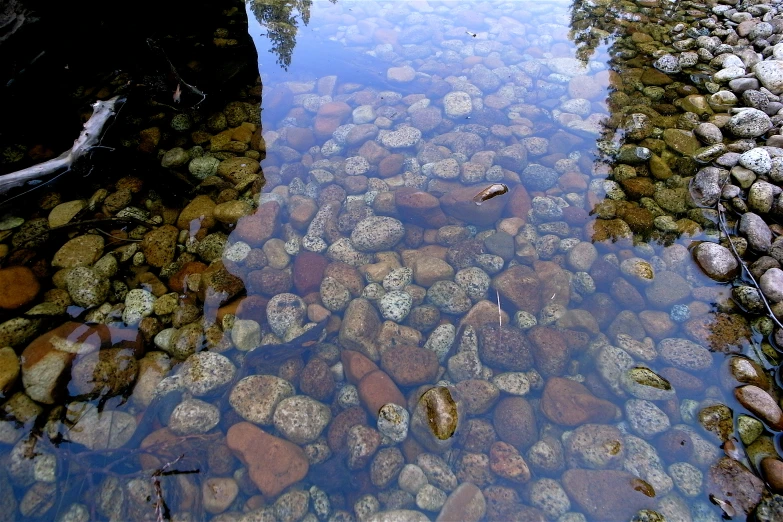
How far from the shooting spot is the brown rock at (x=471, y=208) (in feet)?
15.2

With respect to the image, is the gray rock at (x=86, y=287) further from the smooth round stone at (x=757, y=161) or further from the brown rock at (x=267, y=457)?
the smooth round stone at (x=757, y=161)

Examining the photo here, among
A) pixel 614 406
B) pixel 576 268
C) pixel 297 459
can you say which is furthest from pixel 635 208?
pixel 297 459

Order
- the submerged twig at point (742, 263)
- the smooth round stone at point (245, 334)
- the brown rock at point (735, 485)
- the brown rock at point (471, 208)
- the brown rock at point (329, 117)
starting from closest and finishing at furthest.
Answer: the brown rock at point (735, 485)
the submerged twig at point (742, 263)
the smooth round stone at point (245, 334)
the brown rock at point (471, 208)
the brown rock at point (329, 117)

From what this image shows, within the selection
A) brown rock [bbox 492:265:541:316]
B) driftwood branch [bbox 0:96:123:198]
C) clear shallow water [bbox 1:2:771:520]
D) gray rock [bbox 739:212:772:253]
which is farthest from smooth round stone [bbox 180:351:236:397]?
Answer: gray rock [bbox 739:212:772:253]

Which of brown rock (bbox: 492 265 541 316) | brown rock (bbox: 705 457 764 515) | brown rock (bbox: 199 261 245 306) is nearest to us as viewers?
brown rock (bbox: 705 457 764 515)

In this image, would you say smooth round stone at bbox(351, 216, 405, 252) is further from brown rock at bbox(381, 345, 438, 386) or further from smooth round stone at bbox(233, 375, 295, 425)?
smooth round stone at bbox(233, 375, 295, 425)

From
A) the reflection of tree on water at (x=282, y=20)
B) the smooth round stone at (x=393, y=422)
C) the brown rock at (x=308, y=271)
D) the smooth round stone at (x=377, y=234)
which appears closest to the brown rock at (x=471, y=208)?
the smooth round stone at (x=377, y=234)

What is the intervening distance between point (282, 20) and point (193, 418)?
7.49 m

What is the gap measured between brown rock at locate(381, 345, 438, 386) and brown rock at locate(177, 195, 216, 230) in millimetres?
2437

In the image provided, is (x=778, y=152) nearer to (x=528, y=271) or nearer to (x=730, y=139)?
(x=730, y=139)

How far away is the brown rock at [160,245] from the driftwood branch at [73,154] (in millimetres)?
1377

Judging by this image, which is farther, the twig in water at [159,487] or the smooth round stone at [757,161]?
the smooth round stone at [757,161]

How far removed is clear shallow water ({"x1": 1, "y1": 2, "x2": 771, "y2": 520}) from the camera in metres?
3.02

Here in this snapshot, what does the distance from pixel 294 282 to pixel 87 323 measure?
1831 millimetres
